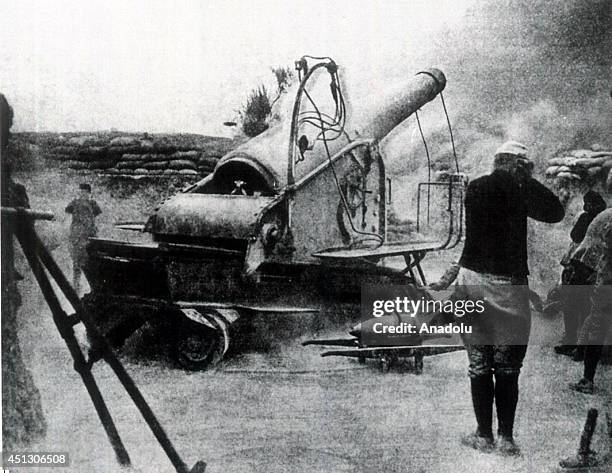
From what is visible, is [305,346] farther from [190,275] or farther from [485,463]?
[485,463]

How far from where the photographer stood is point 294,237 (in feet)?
13.5

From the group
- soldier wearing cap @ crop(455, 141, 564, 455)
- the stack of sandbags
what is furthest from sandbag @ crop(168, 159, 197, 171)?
the stack of sandbags

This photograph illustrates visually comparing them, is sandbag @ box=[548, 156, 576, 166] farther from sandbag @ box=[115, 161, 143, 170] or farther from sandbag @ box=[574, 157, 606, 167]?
sandbag @ box=[115, 161, 143, 170]

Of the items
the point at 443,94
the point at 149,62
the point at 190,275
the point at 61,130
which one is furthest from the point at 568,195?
the point at 61,130

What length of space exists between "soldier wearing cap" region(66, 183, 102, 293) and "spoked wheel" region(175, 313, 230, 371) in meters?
0.69

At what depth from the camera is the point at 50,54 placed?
13.5 feet

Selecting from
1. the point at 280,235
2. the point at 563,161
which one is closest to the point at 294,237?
the point at 280,235

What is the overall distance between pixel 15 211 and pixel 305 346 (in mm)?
1799

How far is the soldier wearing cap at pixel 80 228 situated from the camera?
414cm

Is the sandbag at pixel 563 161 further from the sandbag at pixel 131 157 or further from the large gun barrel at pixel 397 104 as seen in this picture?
the sandbag at pixel 131 157

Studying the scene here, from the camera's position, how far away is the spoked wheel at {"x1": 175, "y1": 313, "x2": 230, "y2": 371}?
4066mm

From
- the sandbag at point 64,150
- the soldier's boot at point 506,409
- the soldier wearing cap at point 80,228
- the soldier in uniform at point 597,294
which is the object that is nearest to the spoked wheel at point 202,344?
the soldier wearing cap at point 80,228

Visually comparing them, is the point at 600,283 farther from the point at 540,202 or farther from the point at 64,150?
the point at 64,150

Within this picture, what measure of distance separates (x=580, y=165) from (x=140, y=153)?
263cm
